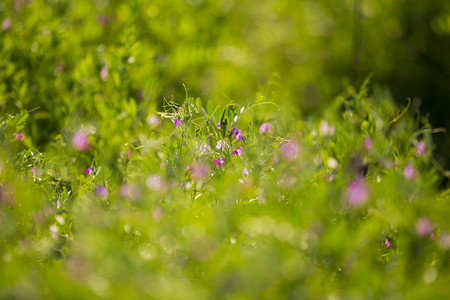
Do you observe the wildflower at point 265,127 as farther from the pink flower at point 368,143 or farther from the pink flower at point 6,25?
the pink flower at point 6,25

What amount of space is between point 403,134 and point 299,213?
86cm

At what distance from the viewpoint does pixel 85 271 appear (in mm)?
1082

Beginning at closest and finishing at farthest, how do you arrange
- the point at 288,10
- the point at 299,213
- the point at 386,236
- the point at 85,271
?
1. the point at 85,271
2. the point at 299,213
3. the point at 386,236
4. the point at 288,10

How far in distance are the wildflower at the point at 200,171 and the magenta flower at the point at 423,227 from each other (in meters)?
0.68

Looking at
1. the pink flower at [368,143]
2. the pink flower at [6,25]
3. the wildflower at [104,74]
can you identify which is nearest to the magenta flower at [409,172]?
the pink flower at [368,143]

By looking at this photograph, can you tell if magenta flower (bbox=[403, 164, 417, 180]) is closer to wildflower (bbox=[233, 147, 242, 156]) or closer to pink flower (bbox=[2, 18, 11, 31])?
wildflower (bbox=[233, 147, 242, 156])

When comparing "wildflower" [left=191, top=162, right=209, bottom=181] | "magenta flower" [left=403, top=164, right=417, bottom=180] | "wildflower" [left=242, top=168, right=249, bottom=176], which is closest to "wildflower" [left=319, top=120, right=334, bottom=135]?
"magenta flower" [left=403, top=164, right=417, bottom=180]

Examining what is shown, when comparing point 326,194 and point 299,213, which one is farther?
point 326,194

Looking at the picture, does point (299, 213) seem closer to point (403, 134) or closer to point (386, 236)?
point (386, 236)

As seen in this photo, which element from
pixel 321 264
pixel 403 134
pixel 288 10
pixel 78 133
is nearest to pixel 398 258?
pixel 321 264

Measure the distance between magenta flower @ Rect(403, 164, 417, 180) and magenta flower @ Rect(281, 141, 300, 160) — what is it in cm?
38

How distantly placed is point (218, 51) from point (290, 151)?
1855 mm

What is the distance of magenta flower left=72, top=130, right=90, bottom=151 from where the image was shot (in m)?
1.88

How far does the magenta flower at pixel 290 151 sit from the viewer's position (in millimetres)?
1665
